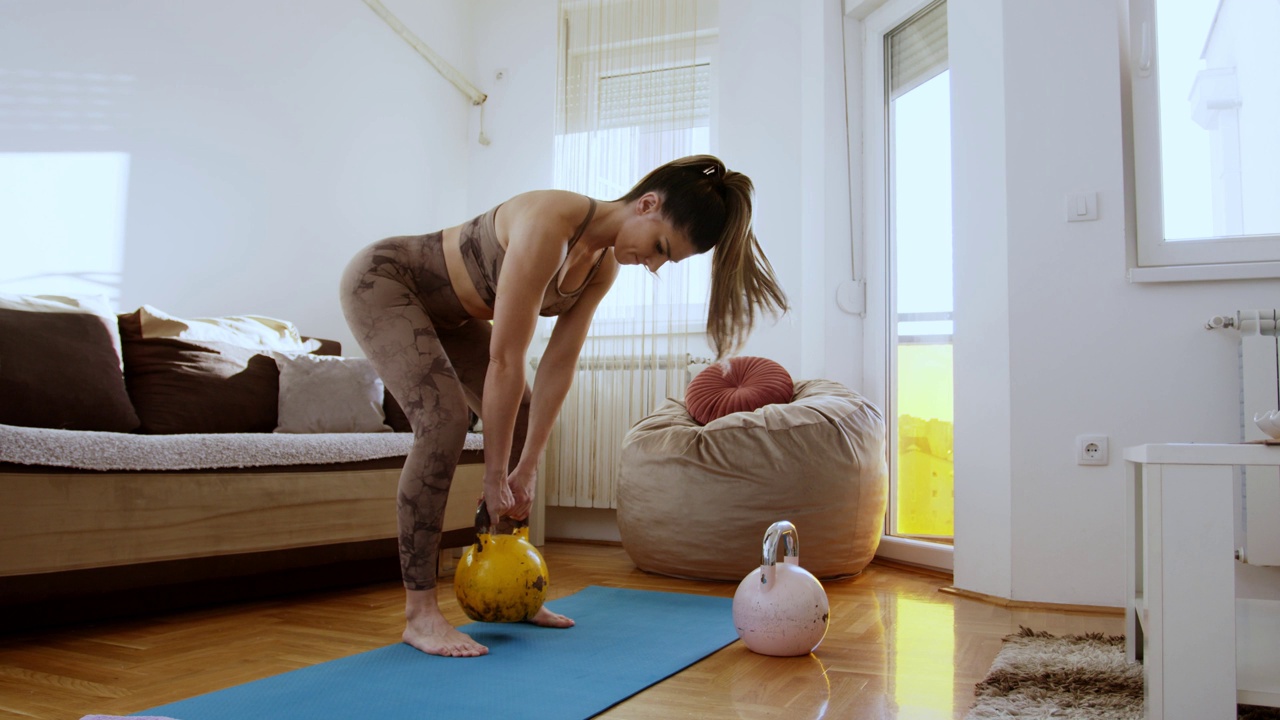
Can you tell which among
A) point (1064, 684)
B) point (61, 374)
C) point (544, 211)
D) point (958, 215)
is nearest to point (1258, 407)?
point (958, 215)

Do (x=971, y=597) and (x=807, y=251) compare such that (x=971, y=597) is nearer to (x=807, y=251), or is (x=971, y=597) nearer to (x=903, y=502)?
(x=903, y=502)

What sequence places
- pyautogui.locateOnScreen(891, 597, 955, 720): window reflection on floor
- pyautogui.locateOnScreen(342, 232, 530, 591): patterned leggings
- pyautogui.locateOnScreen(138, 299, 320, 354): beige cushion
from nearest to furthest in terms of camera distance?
pyautogui.locateOnScreen(891, 597, 955, 720): window reflection on floor < pyautogui.locateOnScreen(342, 232, 530, 591): patterned leggings < pyautogui.locateOnScreen(138, 299, 320, 354): beige cushion

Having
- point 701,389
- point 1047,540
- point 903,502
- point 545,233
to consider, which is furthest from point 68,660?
point 903,502

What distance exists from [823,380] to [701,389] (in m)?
0.49

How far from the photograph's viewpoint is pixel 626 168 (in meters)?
4.24

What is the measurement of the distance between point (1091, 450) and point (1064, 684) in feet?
3.88

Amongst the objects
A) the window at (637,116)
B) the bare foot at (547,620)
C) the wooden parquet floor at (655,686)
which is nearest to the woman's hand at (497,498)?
the bare foot at (547,620)

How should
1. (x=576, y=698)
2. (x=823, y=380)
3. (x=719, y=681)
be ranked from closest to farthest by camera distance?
(x=576, y=698) < (x=719, y=681) < (x=823, y=380)

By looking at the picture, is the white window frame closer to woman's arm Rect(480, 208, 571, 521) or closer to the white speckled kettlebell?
the white speckled kettlebell

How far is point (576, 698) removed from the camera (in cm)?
149

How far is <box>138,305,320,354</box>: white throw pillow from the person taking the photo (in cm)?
273

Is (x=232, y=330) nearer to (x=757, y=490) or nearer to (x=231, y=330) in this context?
(x=231, y=330)

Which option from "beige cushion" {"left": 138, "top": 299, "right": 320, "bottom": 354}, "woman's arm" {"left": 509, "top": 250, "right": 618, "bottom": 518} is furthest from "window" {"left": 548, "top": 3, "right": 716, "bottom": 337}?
"woman's arm" {"left": 509, "top": 250, "right": 618, "bottom": 518}

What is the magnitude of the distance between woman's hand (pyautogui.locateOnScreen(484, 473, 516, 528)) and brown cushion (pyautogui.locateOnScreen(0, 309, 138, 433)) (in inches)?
51.5
